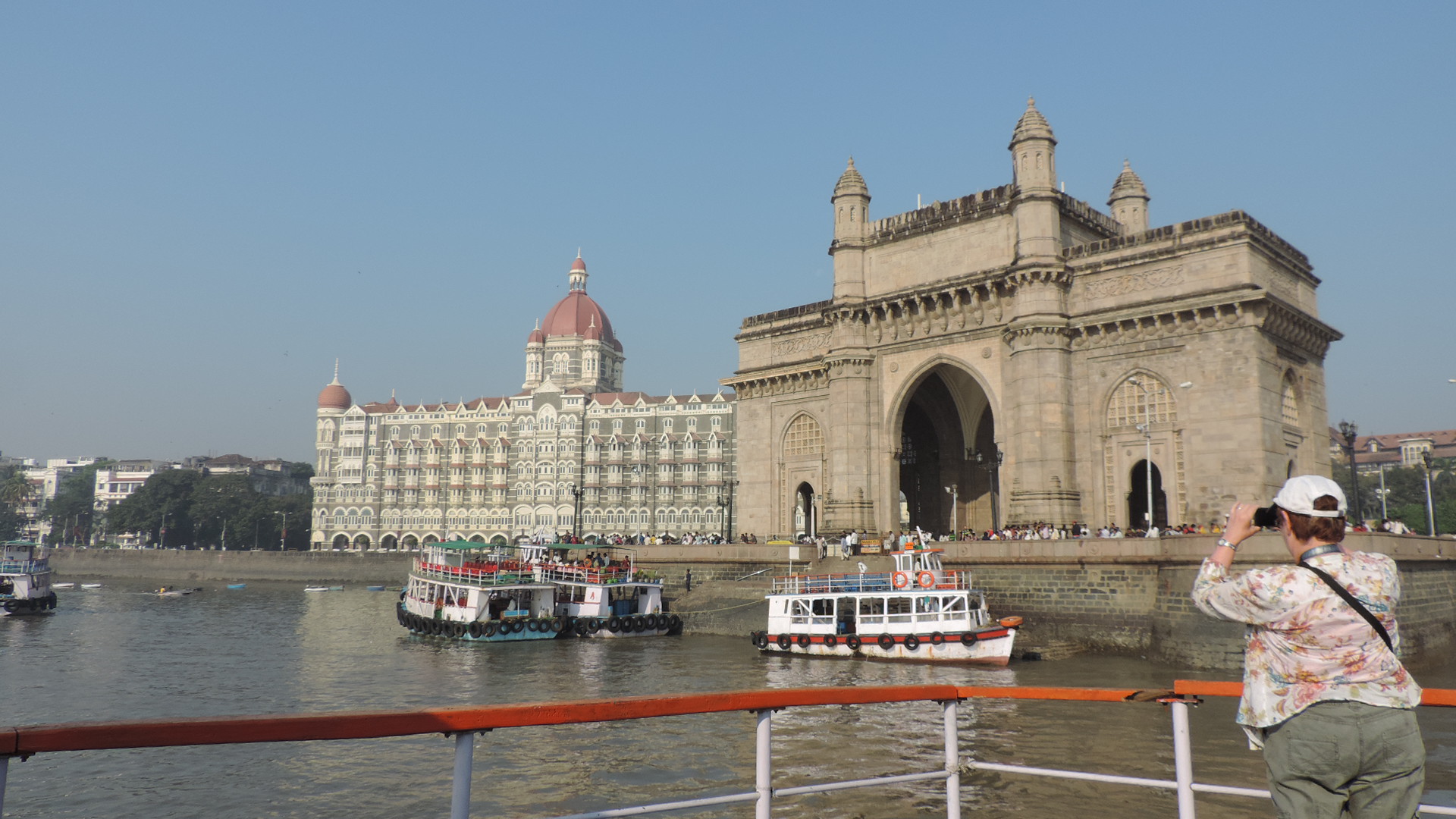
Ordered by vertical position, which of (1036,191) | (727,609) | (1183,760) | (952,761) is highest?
(1036,191)

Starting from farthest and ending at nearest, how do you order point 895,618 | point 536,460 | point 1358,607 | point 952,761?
point 536,460
point 895,618
point 952,761
point 1358,607

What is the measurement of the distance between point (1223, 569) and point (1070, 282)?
108 feet

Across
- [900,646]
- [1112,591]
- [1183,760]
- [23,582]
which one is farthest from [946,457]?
[23,582]

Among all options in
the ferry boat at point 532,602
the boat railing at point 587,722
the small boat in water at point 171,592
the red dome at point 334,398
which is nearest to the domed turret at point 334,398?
the red dome at point 334,398

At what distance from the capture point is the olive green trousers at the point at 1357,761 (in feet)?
11.6

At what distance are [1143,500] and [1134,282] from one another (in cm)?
832

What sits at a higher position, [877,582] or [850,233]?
[850,233]

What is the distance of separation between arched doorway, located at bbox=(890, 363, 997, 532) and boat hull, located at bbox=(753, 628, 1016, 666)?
13562 millimetres

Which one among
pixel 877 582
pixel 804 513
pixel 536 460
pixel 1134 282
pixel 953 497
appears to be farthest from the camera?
pixel 536 460

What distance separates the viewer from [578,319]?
4562 inches

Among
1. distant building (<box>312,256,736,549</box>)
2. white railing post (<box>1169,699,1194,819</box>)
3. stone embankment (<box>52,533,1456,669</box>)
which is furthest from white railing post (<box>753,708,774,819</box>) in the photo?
distant building (<box>312,256,736,549</box>)

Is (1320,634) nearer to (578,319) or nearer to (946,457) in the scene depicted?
(946,457)

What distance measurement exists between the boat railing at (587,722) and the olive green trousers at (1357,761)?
361 millimetres

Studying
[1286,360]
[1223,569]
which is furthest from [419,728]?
[1286,360]
